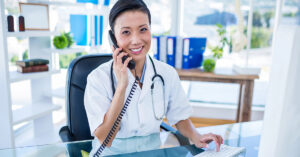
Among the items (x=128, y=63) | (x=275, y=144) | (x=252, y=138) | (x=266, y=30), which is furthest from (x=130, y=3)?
(x=266, y=30)

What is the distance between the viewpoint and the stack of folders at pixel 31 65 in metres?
2.04

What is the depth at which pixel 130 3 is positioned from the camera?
120 cm

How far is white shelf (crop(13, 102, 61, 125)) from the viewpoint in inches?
79.3

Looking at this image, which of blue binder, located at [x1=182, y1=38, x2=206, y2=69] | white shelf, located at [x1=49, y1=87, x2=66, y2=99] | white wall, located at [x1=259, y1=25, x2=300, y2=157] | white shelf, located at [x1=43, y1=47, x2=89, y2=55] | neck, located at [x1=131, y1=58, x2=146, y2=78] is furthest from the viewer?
blue binder, located at [x1=182, y1=38, x2=206, y2=69]

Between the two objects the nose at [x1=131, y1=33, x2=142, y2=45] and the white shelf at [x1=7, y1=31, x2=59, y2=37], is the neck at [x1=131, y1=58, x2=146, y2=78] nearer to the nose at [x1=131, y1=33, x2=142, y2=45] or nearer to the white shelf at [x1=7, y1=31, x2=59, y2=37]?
the nose at [x1=131, y1=33, x2=142, y2=45]

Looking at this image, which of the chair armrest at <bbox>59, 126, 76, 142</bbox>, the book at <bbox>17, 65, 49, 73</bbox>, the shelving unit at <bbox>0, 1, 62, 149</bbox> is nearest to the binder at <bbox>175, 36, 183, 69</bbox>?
the shelving unit at <bbox>0, 1, 62, 149</bbox>

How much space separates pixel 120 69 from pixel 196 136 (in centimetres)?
47

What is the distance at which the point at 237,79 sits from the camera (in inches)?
93.4

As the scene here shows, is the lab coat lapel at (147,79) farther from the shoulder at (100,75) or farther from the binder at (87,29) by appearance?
the binder at (87,29)

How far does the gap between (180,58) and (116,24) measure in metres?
1.47

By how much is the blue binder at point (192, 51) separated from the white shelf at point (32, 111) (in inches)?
52.2

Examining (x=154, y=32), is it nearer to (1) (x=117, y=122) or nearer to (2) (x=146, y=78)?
(2) (x=146, y=78)

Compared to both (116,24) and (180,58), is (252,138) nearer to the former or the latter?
(116,24)

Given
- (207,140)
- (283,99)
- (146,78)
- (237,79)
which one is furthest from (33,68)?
(283,99)
